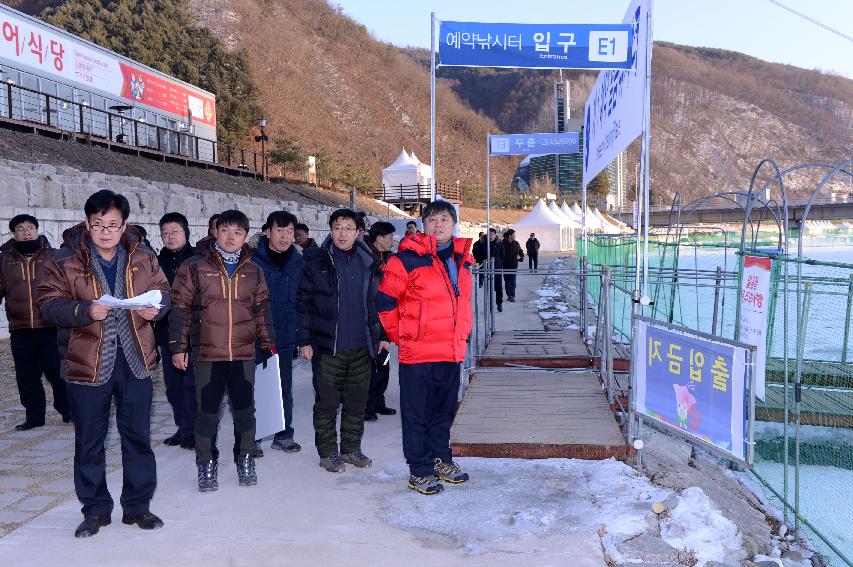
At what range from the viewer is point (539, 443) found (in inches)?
214

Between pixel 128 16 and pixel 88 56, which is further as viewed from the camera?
pixel 128 16

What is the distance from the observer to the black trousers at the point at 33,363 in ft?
21.1

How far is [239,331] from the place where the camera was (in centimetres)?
475

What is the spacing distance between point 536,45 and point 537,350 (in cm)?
441

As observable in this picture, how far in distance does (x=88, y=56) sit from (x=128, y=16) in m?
45.8

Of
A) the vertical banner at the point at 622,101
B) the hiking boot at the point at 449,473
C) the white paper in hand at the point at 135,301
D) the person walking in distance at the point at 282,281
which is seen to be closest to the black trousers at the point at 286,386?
the person walking in distance at the point at 282,281

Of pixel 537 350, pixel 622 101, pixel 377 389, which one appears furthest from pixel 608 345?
pixel 537 350

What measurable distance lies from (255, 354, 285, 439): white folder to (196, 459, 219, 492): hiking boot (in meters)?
0.43

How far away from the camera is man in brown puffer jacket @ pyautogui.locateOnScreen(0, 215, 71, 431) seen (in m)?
6.39

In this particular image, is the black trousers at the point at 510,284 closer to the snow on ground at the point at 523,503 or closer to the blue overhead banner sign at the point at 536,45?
the blue overhead banner sign at the point at 536,45

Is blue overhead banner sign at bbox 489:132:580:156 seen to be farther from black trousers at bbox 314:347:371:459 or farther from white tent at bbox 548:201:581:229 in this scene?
white tent at bbox 548:201:581:229

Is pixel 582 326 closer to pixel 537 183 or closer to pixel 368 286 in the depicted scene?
pixel 368 286

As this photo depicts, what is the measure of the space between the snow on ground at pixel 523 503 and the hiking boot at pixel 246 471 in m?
0.77

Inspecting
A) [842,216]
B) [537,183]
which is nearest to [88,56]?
[842,216]
